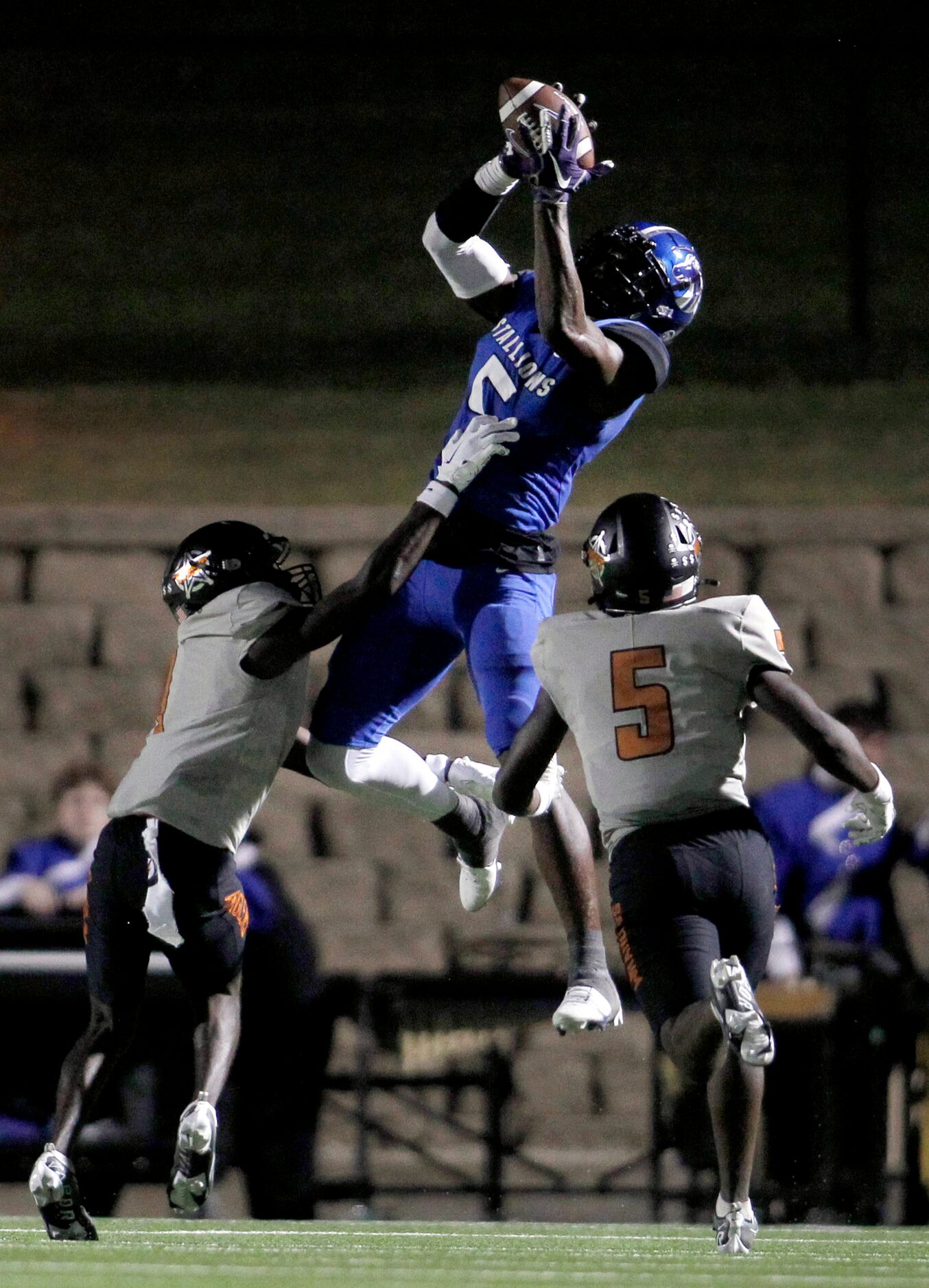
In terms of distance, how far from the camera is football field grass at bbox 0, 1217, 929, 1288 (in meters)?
2.94

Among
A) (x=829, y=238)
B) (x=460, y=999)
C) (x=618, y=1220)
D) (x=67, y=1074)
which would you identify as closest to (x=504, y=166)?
(x=67, y=1074)

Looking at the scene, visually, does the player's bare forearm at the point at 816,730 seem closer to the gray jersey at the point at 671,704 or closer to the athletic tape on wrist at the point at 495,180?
the gray jersey at the point at 671,704

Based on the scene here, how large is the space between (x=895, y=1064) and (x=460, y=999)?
118 cm

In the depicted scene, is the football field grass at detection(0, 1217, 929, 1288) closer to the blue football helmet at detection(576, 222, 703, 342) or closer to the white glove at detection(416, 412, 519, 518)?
the white glove at detection(416, 412, 519, 518)

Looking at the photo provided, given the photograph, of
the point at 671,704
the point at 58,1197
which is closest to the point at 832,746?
the point at 671,704

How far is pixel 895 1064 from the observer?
573 centimetres

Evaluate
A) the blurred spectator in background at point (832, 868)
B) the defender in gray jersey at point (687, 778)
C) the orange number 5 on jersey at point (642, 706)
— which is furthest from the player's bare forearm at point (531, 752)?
the blurred spectator in background at point (832, 868)

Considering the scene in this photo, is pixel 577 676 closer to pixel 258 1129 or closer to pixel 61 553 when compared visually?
pixel 258 1129

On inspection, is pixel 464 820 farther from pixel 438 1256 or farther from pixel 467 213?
pixel 467 213

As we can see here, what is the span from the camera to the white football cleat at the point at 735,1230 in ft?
11.5

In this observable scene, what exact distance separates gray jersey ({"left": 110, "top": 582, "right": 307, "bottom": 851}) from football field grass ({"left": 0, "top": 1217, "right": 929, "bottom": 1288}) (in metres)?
0.77

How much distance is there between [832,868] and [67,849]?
2.21 m

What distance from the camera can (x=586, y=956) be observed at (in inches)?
160

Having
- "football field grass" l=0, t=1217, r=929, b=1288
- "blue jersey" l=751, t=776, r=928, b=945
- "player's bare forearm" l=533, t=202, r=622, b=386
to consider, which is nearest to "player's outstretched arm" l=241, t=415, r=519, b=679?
"player's bare forearm" l=533, t=202, r=622, b=386
